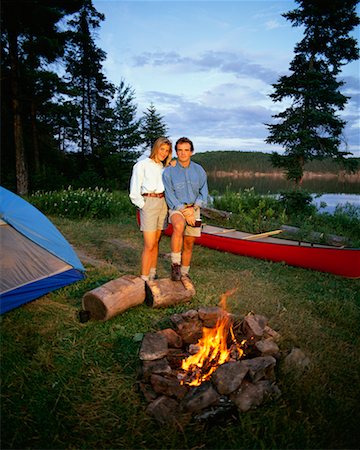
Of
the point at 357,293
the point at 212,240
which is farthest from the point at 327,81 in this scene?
the point at 357,293

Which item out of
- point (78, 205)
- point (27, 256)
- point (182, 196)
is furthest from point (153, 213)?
point (78, 205)

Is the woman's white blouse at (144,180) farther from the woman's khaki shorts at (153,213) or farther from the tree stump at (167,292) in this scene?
the tree stump at (167,292)

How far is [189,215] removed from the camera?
462 centimetres

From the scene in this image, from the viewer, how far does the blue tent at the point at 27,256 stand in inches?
168

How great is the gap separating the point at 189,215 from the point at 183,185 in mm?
431

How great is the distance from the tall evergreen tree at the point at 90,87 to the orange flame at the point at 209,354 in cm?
1764

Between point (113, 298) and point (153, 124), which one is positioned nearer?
point (113, 298)

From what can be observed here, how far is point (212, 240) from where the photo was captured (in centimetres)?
784

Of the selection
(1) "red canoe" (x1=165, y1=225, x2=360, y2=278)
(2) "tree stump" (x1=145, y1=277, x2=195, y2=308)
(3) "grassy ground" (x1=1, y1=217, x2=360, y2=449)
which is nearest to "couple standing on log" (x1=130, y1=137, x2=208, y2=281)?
(2) "tree stump" (x1=145, y1=277, x2=195, y2=308)

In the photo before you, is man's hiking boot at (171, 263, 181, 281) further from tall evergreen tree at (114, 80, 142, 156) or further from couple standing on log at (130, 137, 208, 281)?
tall evergreen tree at (114, 80, 142, 156)

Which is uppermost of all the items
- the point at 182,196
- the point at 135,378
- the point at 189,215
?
the point at 182,196

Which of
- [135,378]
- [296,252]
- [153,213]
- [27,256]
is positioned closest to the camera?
[135,378]

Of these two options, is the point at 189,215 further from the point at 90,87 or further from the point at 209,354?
the point at 90,87

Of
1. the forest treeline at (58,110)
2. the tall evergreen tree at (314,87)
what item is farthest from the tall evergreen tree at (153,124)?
the tall evergreen tree at (314,87)
